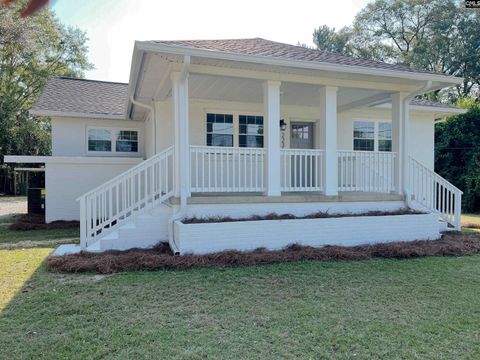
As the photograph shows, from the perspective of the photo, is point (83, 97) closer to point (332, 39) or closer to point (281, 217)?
point (281, 217)

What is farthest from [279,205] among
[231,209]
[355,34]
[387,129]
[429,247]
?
[355,34]

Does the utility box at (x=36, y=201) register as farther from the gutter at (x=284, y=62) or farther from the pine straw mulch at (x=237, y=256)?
the gutter at (x=284, y=62)

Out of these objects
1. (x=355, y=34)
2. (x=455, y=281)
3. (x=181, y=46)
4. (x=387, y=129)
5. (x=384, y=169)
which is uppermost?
(x=355, y=34)

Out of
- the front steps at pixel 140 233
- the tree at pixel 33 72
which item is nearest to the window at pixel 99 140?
the front steps at pixel 140 233

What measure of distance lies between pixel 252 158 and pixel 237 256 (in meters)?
2.55

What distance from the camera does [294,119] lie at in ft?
34.1

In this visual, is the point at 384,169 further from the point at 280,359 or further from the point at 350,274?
the point at 280,359

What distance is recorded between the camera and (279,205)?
281 inches

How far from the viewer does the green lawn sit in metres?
3.06

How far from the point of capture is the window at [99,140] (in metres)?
12.2

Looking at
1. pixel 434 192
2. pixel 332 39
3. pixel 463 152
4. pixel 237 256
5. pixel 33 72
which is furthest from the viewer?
pixel 332 39

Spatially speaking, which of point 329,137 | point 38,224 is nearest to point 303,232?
point 329,137

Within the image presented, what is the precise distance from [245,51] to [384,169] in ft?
13.8

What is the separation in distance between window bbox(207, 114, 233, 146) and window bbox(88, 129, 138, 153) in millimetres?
4276
